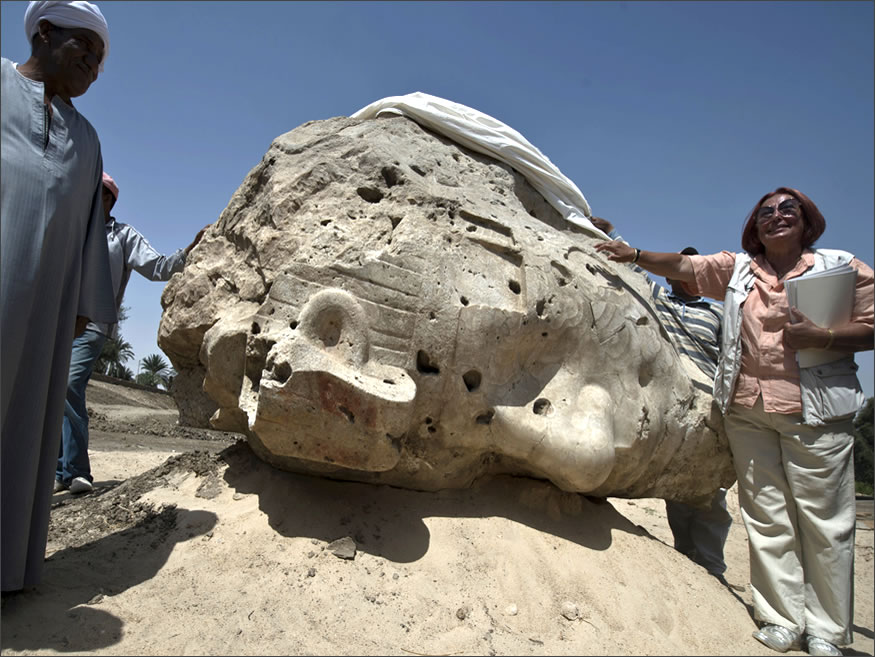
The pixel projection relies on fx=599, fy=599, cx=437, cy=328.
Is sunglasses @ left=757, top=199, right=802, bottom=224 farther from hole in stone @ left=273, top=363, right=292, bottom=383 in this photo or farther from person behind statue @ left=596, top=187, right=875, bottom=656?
hole in stone @ left=273, top=363, right=292, bottom=383

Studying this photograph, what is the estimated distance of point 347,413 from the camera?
268 centimetres

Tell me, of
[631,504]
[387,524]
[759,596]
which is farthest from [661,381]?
[631,504]

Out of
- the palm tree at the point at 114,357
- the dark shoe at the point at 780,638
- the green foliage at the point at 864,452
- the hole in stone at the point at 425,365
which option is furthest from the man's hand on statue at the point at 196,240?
the palm tree at the point at 114,357

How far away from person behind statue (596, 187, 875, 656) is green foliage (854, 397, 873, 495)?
7562 millimetres

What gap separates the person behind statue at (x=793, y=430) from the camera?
9.24ft

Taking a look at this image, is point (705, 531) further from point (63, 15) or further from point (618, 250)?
point (63, 15)

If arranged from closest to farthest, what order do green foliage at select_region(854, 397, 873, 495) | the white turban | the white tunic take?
the white tunic → the white turban → green foliage at select_region(854, 397, 873, 495)

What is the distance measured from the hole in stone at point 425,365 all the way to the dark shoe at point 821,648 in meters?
2.12

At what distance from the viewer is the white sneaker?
4.11 meters

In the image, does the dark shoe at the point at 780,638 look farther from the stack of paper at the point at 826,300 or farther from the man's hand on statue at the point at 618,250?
the man's hand on statue at the point at 618,250

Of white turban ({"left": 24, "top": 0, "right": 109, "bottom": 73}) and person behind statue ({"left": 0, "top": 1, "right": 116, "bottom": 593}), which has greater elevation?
white turban ({"left": 24, "top": 0, "right": 109, "bottom": 73})

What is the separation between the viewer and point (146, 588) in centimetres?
258

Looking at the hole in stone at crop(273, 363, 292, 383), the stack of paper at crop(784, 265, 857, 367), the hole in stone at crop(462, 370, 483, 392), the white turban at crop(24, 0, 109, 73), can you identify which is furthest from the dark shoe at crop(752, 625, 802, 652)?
the white turban at crop(24, 0, 109, 73)

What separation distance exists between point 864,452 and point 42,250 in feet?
42.9
